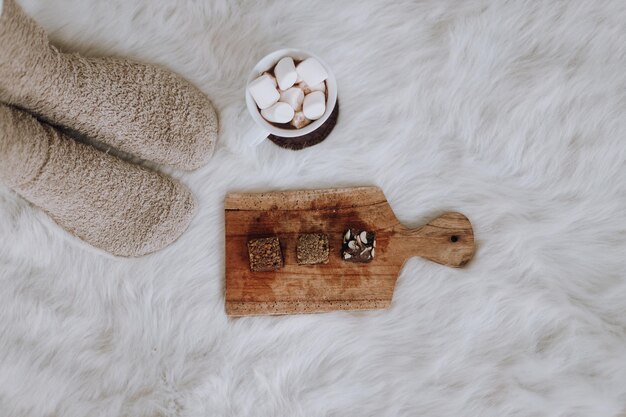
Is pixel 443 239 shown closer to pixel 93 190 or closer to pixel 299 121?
pixel 299 121

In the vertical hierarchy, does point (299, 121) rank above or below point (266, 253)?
above

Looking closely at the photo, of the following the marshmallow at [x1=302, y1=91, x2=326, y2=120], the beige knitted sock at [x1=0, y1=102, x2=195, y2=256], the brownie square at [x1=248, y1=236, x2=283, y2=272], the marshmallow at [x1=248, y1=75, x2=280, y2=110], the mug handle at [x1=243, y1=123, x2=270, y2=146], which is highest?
the marshmallow at [x1=248, y1=75, x2=280, y2=110]

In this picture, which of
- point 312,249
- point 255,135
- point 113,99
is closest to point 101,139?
point 113,99

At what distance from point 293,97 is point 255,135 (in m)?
0.08

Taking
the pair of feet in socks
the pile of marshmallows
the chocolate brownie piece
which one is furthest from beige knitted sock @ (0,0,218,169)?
the chocolate brownie piece

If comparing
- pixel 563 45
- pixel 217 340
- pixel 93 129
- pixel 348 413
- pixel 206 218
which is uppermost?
pixel 563 45

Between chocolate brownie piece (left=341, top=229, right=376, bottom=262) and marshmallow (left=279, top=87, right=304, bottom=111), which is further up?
marshmallow (left=279, top=87, right=304, bottom=111)

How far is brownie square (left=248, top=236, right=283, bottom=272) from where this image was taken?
0.72 m

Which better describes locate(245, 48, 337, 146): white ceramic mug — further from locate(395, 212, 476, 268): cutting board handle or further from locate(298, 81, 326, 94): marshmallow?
locate(395, 212, 476, 268): cutting board handle

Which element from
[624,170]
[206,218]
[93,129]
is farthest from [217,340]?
[624,170]

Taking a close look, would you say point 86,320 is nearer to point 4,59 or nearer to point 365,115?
point 4,59

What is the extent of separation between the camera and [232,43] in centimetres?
75

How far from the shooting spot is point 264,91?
670 mm

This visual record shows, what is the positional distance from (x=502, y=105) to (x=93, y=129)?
582mm
